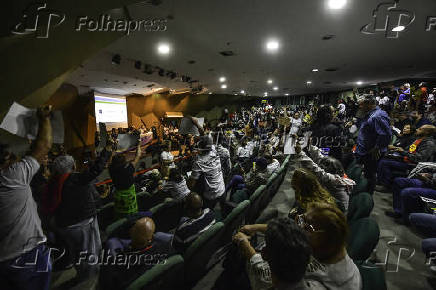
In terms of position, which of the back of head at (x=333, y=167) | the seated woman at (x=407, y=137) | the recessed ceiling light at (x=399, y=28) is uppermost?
the recessed ceiling light at (x=399, y=28)

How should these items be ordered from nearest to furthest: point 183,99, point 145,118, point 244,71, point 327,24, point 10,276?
point 10,276 < point 327,24 < point 244,71 < point 145,118 < point 183,99

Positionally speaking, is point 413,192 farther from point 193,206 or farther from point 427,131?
point 193,206

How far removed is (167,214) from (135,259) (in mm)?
1291

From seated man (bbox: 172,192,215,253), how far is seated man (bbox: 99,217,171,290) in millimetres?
182

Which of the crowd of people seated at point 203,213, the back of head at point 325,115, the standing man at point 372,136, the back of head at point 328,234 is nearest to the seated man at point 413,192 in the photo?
the crowd of people seated at point 203,213

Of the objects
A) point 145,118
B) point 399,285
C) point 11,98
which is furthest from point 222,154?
point 145,118

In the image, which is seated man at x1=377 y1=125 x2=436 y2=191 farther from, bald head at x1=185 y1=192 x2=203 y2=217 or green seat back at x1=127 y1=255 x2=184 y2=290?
green seat back at x1=127 y1=255 x2=184 y2=290

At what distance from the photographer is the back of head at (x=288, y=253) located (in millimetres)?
825

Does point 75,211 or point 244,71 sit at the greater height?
point 244,71

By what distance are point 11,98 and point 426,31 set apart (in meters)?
8.63

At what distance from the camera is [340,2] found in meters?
3.17

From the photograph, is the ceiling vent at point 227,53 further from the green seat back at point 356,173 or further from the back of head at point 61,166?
the back of head at point 61,166

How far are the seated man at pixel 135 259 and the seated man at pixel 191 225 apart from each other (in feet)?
0.60

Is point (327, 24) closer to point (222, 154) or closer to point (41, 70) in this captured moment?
point (222, 154)
